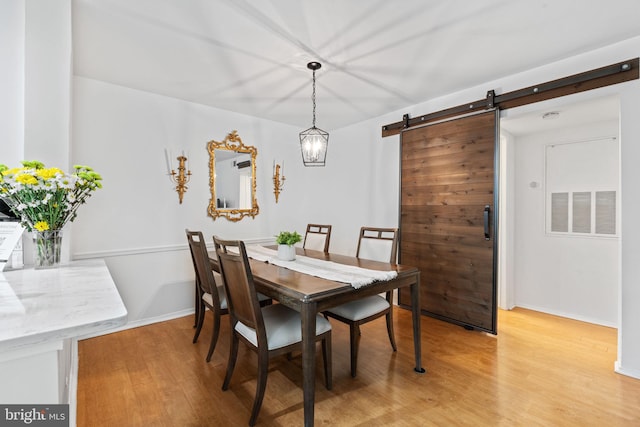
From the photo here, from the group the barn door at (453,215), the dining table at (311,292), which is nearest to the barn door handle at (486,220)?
the barn door at (453,215)

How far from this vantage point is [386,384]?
2123mm

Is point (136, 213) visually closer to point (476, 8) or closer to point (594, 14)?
point (476, 8)

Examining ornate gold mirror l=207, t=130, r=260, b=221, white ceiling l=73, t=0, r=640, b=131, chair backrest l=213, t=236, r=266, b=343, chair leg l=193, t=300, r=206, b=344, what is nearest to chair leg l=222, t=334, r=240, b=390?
chair backrest l=213, t=236, r=266, b=343

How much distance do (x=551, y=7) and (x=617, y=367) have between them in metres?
2.56

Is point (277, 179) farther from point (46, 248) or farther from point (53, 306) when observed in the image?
point (53, 306)

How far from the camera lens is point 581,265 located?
3377 mm

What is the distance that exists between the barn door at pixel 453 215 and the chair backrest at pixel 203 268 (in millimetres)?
2204

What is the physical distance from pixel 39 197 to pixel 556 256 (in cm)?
469

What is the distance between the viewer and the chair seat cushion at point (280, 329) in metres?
1.79

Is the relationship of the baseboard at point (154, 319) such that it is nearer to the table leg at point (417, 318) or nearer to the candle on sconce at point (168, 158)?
the candle on sconce at point (168, 158)

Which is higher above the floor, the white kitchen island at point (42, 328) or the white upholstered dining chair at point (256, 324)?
the white kitchen island at point (42, 328)

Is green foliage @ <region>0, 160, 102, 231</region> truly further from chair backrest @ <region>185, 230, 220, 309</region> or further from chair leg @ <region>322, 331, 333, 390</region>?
chair leg @ <region>322, 331, 333, 390</region>

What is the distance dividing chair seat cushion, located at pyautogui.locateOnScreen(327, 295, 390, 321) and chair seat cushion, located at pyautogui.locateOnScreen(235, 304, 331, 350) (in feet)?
1.08

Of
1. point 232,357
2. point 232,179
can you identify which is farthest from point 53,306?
point 232,179
